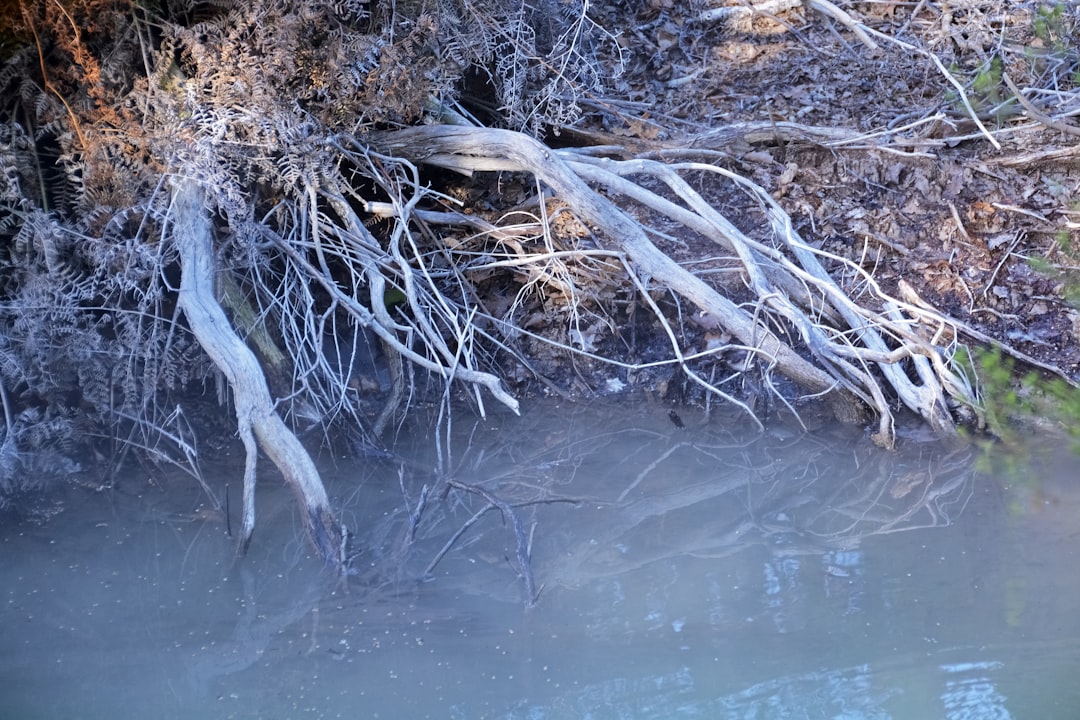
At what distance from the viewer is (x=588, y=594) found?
11.8ft

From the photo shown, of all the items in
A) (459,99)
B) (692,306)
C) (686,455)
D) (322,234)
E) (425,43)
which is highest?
(425,43)

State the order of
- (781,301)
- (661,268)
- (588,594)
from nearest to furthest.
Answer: (588,594)
(781,301)
(661,268)

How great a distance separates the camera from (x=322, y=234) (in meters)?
5.23

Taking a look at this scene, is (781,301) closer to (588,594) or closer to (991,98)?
(588,594)

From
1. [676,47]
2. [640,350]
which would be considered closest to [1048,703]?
[640,350]

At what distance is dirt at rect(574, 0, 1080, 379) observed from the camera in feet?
17.1

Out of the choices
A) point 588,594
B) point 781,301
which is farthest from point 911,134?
point 588,594

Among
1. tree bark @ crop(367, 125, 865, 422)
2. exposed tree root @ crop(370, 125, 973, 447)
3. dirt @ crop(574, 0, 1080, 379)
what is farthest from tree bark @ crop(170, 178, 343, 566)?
dirt @ crop(574, 0, 1080, 379)

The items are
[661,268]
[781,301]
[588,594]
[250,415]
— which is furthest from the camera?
[661,268]

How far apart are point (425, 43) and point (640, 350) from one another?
197 cm

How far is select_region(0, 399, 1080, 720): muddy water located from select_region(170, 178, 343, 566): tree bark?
0.17 meters

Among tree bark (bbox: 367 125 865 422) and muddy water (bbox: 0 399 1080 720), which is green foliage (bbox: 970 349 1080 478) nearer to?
muddy water (bbox: 0 399 1080 720)

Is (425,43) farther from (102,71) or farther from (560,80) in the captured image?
(102,71)

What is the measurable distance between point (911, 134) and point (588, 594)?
3.64 metres
